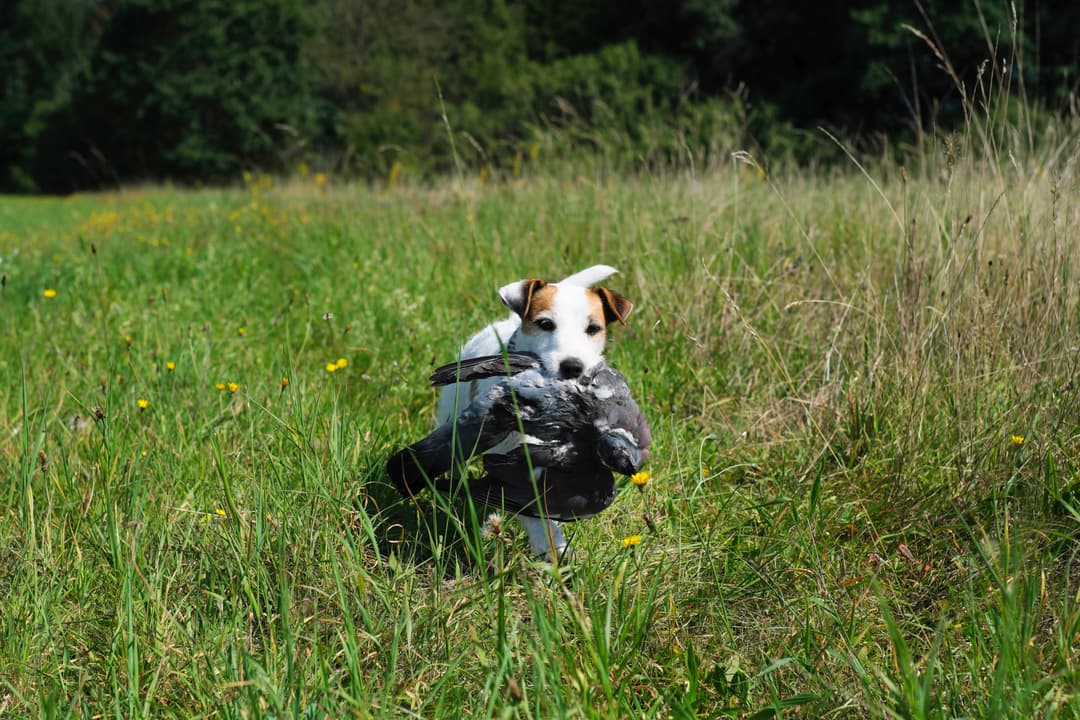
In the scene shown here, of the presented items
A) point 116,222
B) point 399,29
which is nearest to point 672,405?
point 116,222

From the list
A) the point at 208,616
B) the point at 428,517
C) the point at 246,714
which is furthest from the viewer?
the point at 428,517

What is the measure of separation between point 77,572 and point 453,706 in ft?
3.41

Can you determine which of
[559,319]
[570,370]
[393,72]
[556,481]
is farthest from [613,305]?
[393,72]

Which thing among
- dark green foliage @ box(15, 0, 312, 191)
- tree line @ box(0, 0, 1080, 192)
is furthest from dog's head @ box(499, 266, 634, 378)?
dark green foliage @ box(15, 0, 312, 191)

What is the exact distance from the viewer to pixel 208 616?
6.45 feet

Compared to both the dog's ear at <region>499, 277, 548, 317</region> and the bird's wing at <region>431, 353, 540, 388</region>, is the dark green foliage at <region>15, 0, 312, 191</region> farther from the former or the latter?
the bird's wing at <region>431, 353, 540, 388</region>

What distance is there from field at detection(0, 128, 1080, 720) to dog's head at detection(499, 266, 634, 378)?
0.49m

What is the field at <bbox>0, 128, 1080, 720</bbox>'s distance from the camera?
5.68 ft

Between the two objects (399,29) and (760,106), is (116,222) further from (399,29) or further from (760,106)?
(399,29)

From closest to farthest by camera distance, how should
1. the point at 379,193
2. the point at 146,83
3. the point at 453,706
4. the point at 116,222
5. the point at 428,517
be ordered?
the point at 453,706 → the point at 428,517 → the point at 379,193 → the point at 116,222 → the point at 146,83

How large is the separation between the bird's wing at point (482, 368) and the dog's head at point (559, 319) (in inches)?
2.3

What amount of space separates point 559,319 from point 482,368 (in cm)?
31

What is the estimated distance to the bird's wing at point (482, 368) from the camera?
6.94 feet

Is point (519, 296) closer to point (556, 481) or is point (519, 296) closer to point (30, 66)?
point (556, 481)
